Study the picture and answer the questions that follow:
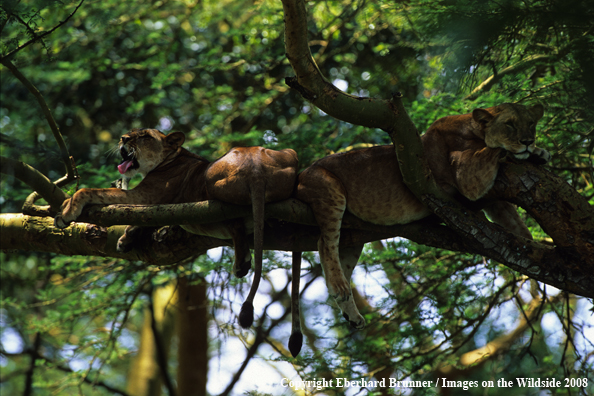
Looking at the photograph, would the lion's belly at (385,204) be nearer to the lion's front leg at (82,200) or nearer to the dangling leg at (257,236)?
the dangling leg at (257,236)

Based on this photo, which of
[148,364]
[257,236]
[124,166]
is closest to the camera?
[257,236]

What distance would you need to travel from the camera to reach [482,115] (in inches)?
167

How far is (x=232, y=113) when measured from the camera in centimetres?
1005

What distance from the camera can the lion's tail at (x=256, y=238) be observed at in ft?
13.3

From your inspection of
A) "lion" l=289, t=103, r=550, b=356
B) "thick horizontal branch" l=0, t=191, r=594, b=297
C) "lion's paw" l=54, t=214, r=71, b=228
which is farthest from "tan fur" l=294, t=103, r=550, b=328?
"lion's paw" l=54, t=214, r=71, b=228

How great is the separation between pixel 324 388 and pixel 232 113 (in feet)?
18.6

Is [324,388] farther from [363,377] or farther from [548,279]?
[548,279]

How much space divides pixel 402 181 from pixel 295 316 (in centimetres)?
142

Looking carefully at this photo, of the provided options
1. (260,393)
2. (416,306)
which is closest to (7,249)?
(260,393)

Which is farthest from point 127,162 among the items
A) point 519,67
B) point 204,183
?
point 519,67

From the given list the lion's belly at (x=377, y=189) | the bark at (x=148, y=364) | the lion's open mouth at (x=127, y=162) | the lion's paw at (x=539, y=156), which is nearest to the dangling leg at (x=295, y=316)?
the lion's belly at (x=377, y=189)

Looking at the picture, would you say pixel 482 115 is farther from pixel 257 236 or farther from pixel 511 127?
pixel 257 236

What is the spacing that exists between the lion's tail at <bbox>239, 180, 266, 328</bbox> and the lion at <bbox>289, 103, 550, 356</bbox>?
1.26 ft

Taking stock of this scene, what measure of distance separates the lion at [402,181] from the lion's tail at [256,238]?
0.38 m
